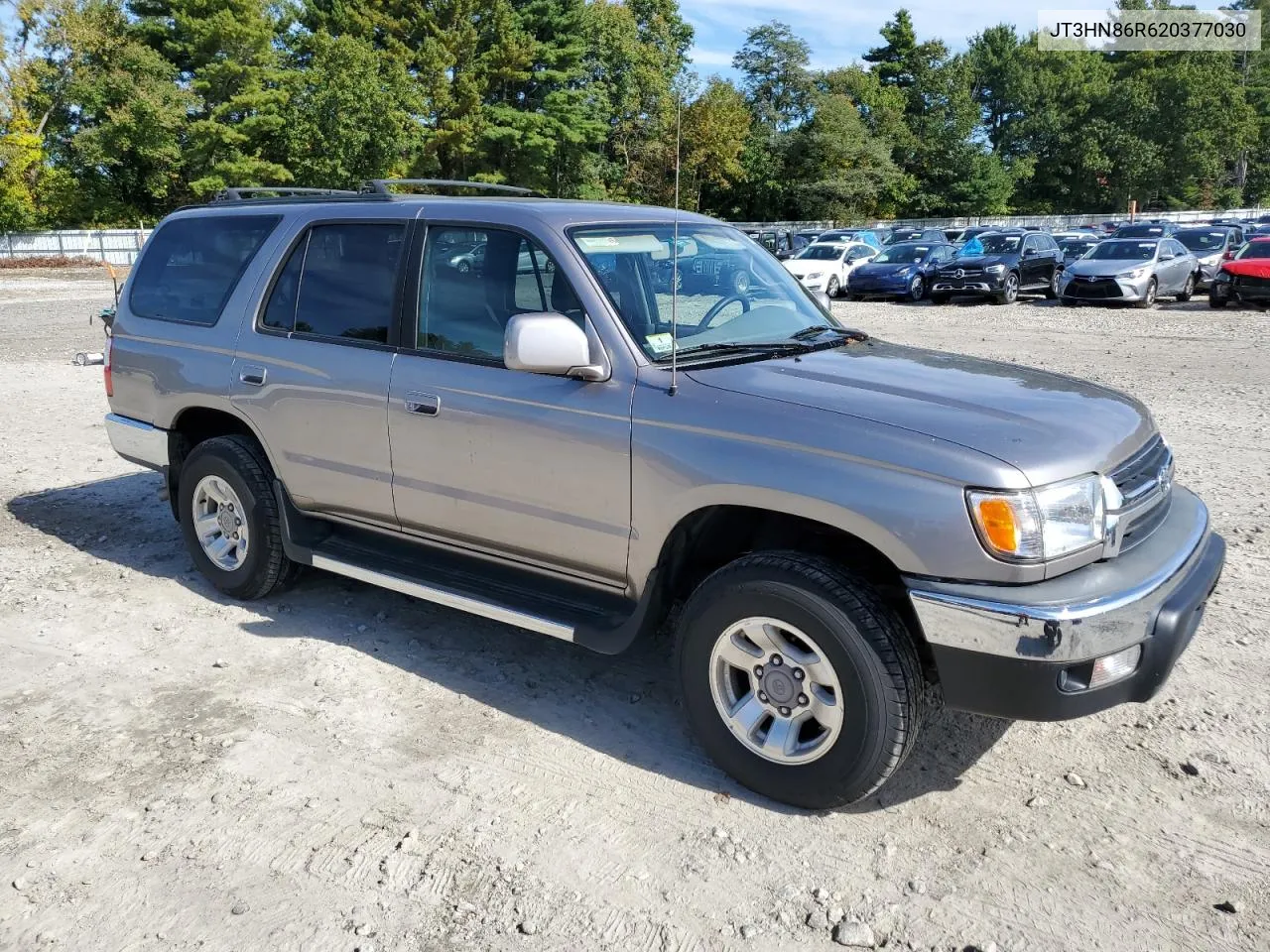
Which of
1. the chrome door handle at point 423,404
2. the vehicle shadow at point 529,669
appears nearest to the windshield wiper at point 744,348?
the chrome door handle at point 423,404

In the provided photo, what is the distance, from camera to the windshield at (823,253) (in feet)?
92.0

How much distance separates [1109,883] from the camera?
3158mm

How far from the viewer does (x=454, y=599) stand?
427 cm

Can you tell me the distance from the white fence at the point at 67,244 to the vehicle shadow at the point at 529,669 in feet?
151

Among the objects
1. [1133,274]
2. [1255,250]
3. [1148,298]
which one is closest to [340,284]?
[1133,274]

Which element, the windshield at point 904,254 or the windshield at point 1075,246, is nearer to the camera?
the windshield at point 904,254

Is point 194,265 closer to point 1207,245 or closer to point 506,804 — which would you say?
point 506,804

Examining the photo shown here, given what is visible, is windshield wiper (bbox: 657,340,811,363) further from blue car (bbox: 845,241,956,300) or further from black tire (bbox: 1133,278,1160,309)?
blue car (bbox: 845,241,956,300)

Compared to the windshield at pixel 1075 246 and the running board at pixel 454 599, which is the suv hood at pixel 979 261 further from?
the running board at pixel 454 599

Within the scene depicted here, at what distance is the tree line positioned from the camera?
49094mm

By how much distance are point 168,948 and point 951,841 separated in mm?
2355

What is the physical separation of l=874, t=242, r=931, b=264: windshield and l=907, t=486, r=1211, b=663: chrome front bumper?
24684 mm

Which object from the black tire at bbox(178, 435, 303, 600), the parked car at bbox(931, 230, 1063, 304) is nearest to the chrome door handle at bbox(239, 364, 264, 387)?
the black tire at bbox(178, 435, 303, 600)

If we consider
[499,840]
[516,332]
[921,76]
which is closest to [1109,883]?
[499,840]
